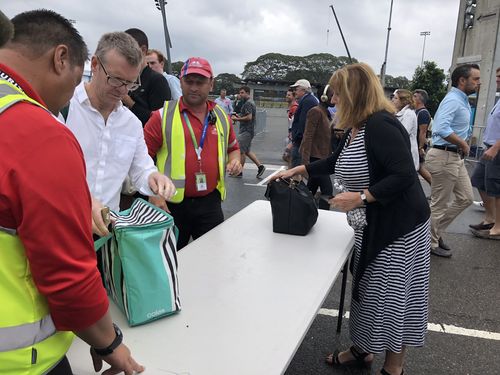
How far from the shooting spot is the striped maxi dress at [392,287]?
2.11 metres

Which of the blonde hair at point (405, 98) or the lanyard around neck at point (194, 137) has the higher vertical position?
the blonde hair at point (405, 98)

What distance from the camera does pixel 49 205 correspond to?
2.58 feet

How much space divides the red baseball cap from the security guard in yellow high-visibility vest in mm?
1594

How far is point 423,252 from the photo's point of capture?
85.0 inches

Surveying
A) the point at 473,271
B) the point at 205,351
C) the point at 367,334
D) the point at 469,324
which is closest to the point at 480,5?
the point at 473,271

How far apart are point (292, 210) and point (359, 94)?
2.50 ft

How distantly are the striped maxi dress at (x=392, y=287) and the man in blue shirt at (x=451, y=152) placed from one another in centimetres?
241

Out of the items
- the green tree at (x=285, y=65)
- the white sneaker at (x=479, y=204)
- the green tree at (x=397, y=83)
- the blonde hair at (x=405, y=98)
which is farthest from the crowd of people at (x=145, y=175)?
the green tree at (x=285, y=65)

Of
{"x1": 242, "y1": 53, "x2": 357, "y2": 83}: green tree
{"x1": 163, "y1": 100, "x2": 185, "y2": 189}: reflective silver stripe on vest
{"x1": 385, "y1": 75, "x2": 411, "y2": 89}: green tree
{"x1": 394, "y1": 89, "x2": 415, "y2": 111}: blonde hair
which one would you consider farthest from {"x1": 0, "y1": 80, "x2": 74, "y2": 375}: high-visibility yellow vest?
{"x1": 242, "y1": 53, "x2": 357, "y2": 83}: green tree

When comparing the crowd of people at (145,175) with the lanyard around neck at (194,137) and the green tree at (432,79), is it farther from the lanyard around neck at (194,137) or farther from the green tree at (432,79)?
the green tree at (432,79)

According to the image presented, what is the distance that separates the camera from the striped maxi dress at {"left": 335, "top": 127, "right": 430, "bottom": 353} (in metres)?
2.11

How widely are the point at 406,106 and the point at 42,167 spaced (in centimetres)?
513

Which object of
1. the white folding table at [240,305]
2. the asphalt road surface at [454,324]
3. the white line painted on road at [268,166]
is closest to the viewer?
the white folding table at [240,305]

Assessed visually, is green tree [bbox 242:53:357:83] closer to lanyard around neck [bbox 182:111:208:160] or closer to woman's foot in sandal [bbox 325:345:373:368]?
lanyard around neck [bbox 182:111:208:160]
